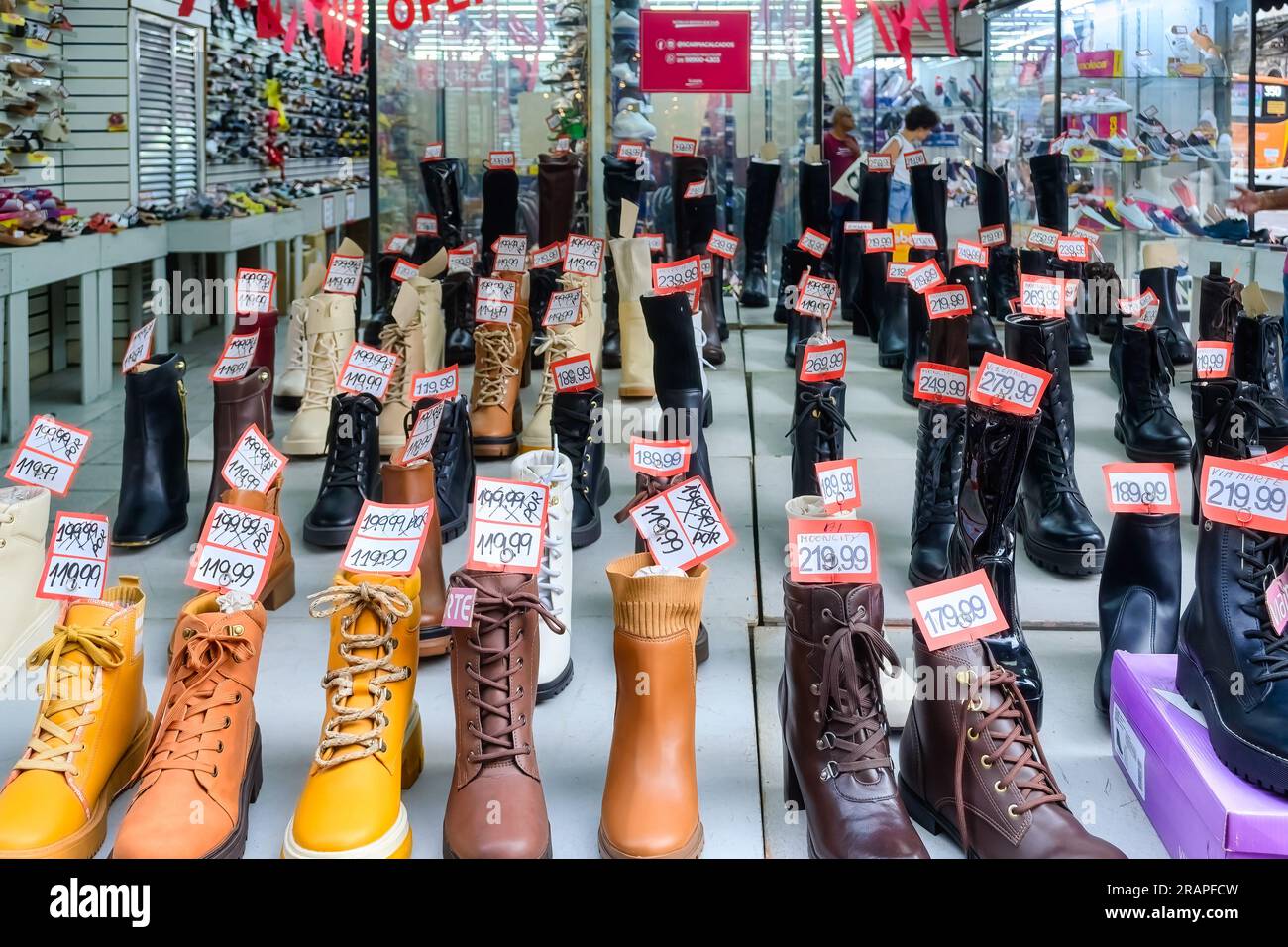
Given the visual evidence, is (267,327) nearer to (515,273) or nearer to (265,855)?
(515,273)

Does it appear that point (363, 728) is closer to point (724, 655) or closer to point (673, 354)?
point (724, 655)

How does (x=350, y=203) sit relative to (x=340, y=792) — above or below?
above

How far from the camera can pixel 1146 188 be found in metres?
5.77

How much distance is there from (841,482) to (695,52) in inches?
171

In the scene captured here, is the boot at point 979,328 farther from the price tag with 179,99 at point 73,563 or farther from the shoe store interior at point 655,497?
the price tag with 179,99 at point 73,563

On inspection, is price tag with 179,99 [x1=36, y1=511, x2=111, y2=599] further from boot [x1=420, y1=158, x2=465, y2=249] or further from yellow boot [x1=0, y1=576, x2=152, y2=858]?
boot [x1=420, y1=158, x2=465, y2=249]

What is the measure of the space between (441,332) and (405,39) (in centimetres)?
275

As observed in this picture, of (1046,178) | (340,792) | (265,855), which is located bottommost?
(265,855)

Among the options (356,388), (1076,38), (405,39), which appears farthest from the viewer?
(1076,38)

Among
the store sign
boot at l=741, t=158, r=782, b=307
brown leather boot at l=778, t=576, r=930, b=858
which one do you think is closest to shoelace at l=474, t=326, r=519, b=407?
brown leather boot at l=778, t=576, r=930, b=858

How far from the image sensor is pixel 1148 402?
3160mm

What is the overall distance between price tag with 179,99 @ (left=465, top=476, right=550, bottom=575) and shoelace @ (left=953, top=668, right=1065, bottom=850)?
0.61 m

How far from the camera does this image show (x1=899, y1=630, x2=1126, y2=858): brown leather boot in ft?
4.99

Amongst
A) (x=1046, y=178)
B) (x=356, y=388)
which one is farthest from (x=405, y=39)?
(x=356, y=388)
